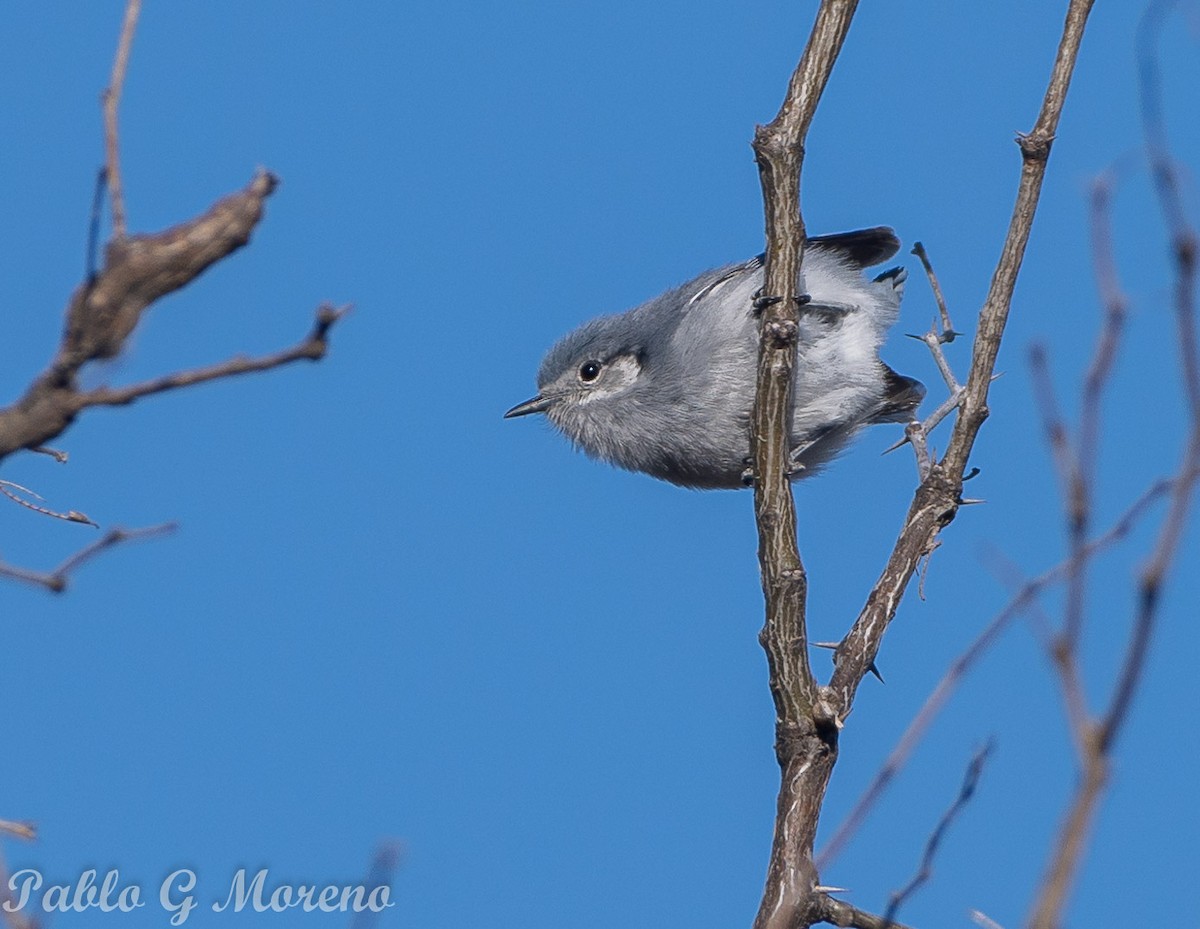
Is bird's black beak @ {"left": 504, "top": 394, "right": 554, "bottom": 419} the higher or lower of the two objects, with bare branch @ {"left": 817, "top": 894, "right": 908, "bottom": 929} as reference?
higher

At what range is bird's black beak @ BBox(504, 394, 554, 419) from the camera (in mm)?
7164

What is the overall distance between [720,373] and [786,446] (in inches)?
83.0

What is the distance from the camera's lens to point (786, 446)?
4.15 meters

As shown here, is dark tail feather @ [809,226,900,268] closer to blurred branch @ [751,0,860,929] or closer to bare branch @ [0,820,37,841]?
blurred branch @ [751,0,860,929]

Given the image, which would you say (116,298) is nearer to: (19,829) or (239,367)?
(239,367)

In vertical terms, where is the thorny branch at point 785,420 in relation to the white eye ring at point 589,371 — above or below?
below

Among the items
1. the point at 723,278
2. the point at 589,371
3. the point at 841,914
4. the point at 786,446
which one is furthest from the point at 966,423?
the point at 589,371

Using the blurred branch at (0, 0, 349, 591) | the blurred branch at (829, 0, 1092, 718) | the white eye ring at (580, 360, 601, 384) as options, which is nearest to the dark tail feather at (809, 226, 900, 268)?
the white eye ring at (580, 360, 601, 384)

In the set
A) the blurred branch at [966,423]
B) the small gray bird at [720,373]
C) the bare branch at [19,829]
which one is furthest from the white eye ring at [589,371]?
the bare branch at [19,829]

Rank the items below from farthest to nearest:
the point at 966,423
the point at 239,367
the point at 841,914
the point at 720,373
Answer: the point at 720,373, the point at 966,423, the point at 841,914, the point at 239,367

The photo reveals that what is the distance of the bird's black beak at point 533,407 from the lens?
716 centimetres

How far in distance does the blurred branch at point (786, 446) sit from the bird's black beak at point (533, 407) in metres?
2.99

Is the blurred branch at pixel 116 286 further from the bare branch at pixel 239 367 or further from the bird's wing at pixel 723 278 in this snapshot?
the bird's wing at pixel 723 278

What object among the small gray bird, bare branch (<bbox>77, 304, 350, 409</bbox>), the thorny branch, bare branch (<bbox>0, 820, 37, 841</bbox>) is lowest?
bare branch (<bbox>0, 820, 37, 841</bbox>)
